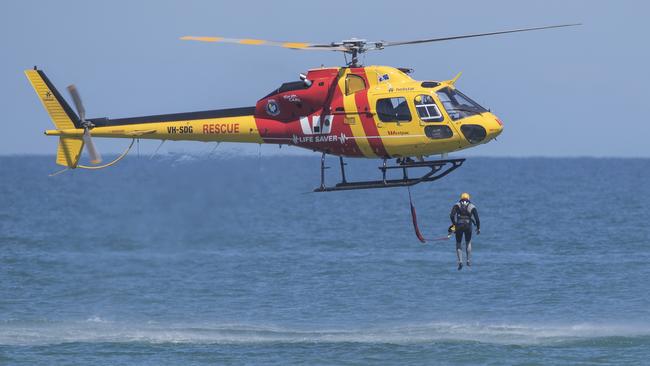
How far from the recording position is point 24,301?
41.2m

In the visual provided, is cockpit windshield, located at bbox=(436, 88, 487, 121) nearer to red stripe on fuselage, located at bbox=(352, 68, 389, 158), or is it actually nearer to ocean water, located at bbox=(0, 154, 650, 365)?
red stripe on fuselage, located at bbox=(352, 68, 389, 158)

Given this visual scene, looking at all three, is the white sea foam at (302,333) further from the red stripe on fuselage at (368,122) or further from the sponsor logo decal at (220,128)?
the red stripe on fuselage at (368,122)

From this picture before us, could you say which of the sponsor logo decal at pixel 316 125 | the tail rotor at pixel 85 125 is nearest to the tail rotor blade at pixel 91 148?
the tail rotor at pixel 85 125

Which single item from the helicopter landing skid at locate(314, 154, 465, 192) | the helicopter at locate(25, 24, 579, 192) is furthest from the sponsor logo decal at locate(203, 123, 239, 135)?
the helicopter landing skid at locate(314, 154, 465, 192)

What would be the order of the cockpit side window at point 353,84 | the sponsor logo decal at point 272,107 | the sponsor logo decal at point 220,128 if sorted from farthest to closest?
the sponsor logo decal at point 220,128, the sponsor logo decal at point 272,107, the cockpit side window at point 353,84

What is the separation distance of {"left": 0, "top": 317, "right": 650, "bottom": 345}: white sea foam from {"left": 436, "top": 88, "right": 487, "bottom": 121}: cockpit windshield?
970cm

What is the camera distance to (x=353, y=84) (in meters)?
27.4

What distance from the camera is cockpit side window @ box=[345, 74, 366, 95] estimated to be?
89.8 ft

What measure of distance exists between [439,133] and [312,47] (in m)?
3.55

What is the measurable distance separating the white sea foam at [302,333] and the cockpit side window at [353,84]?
9581 mm

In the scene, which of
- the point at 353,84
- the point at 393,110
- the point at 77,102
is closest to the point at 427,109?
the point at 393,110

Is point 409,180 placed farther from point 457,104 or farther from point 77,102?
point 77,102

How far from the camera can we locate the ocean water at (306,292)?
32.9m

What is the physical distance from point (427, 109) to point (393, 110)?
2.85 feet
